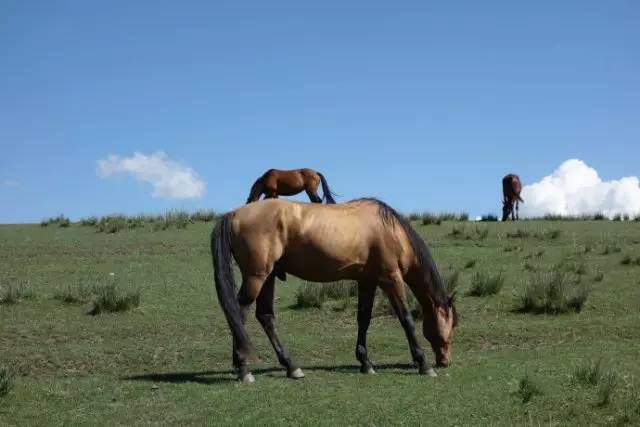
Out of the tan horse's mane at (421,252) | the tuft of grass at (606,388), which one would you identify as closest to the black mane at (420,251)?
A: the tan horse's mane at (421,252)

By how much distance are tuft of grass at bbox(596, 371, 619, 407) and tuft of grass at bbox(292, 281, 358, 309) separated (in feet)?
23.9

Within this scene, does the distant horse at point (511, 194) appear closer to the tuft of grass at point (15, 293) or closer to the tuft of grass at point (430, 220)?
the tuft of grass at point (430, 220)

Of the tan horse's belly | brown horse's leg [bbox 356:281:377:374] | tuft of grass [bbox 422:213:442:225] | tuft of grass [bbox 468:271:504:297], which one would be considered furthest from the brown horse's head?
tuft of grass [bbox 422:213:442:225]

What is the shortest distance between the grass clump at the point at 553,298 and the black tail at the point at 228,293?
697 centimetres

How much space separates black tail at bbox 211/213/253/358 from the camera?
9.45 m

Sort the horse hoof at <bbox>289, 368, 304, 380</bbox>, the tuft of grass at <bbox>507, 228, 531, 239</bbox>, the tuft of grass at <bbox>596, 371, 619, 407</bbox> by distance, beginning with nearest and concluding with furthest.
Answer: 1. the tuft of grass at <bbox>596, 371, 619, 407</bbox>
2. the horse hoof at <bbox>289, 368, 304, 380</bbox>
3. the tuft of grass at <bbox>507, 228, 531, 239</bbox>

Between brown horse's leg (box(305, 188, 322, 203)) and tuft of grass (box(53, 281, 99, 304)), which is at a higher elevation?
→ brown horse's leg (box(305, 188, 322, 203))

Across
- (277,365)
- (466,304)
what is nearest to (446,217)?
(466,304)

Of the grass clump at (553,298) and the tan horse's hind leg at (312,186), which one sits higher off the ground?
the tan horse's hind leg at (312,186)

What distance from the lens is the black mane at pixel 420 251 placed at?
410 inches

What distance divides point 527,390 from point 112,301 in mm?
8585

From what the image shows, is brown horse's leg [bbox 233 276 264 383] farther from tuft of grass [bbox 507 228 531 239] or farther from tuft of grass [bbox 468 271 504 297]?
tuft of grass [bbox 507 228 531 239]

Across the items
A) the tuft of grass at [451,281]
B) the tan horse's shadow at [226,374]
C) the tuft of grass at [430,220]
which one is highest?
the tuft of grass at [430,220]

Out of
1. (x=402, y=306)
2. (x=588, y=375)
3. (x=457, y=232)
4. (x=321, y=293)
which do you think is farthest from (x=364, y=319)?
(x=457, y=232)
